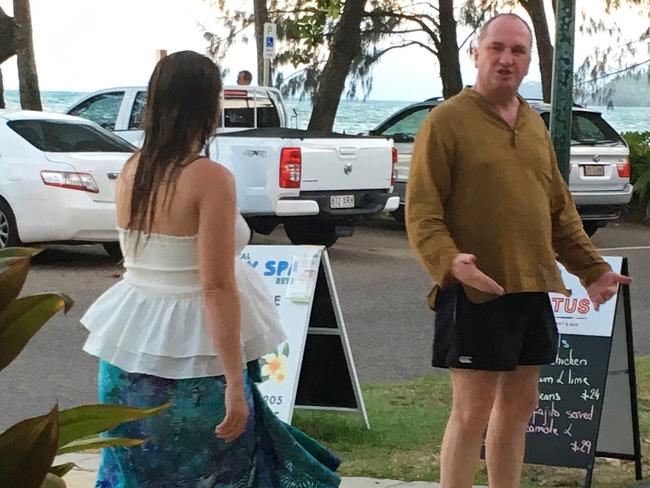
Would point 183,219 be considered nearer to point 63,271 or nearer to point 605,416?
point 605,416

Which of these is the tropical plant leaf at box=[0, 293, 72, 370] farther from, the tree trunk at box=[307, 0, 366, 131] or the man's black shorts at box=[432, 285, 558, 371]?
the tree trunk at box=[307, 0, 366, 131]

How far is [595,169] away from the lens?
1677cm

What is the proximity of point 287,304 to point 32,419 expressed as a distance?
440 centimetres

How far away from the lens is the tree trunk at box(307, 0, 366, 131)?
21328 millimetres

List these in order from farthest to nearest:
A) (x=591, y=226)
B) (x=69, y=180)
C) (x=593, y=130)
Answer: (x=591, y=226), (x=593, y=130), (x=69, y=180)

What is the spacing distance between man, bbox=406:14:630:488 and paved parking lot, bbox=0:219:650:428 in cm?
180

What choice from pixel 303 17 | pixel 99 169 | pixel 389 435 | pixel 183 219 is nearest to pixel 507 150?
pixel 183 219

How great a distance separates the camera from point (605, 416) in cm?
584

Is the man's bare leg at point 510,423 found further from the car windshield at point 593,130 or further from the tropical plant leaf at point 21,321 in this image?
the car windshield at point 593,130

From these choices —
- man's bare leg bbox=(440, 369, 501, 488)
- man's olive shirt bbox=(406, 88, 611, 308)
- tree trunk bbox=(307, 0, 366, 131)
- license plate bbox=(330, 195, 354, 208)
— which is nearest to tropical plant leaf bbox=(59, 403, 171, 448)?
man's olive shirt bbox=(406, 88, 611, 308)

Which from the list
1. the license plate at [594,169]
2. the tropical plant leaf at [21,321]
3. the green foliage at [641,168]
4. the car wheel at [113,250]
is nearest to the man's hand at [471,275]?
the tropical plant leaf at [21,321]

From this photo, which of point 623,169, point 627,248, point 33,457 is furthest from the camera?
point 623,169

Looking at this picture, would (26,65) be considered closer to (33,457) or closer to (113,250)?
(113,250)

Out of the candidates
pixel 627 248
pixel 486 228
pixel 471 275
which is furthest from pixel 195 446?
pixel 627 248
